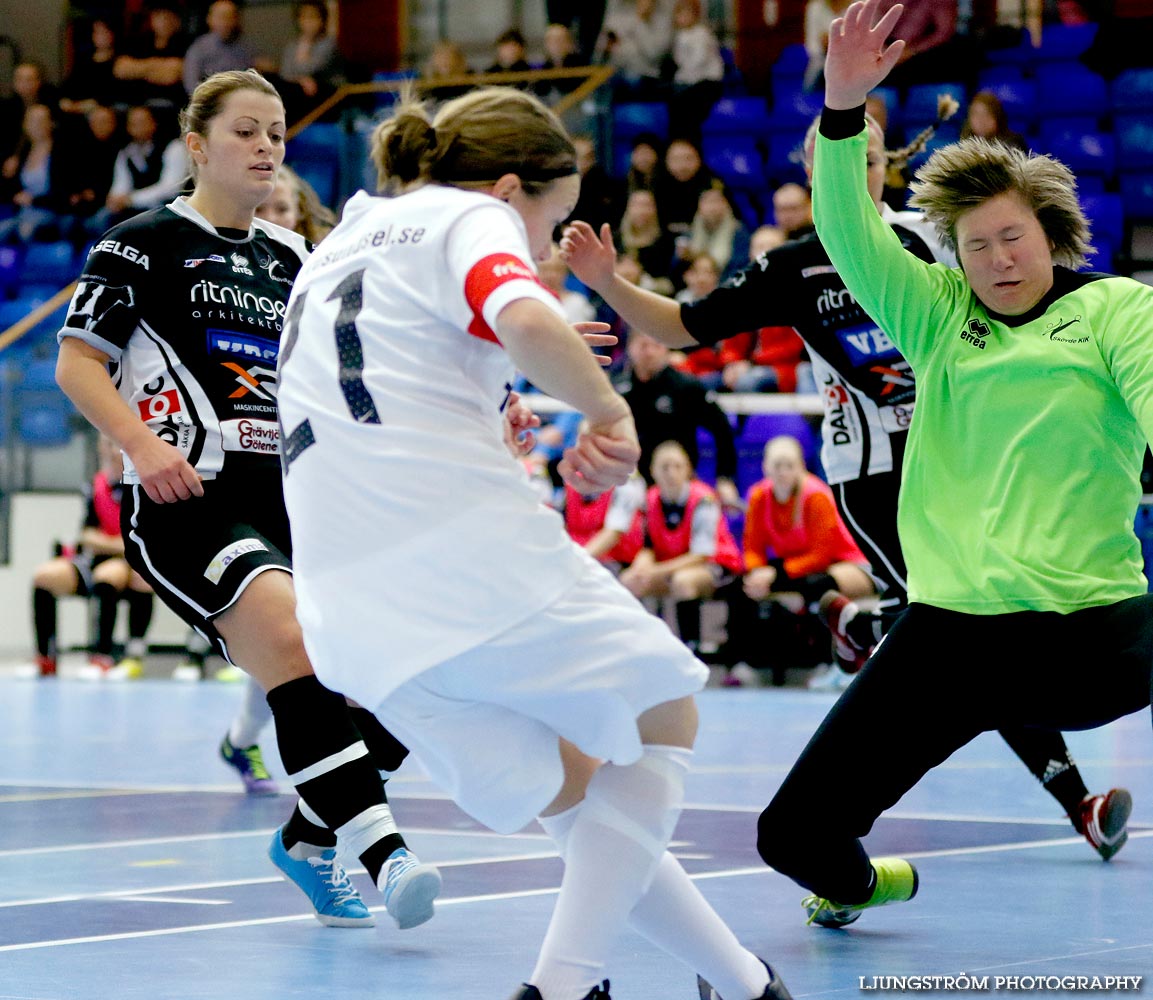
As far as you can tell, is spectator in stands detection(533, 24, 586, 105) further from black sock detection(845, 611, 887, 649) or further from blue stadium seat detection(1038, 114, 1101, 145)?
black sock detection(845, 611, 887, 649)

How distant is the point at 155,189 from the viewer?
1708 centimetres

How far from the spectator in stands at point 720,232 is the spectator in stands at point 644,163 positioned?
2.40 ft

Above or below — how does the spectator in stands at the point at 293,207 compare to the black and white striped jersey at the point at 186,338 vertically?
above

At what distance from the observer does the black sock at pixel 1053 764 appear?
207 inches

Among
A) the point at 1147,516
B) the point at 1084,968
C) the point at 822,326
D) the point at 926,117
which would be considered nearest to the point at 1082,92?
the point at 926,117

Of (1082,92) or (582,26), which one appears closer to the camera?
(1082,92)

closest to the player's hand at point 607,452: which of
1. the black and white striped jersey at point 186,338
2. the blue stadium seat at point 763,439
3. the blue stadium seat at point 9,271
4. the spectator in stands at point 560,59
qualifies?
the black and white striped jersey at point 186,338

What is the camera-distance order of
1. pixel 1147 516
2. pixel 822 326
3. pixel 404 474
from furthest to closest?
pixel 1147 516 → pixel 822 326 → pixel 404 474

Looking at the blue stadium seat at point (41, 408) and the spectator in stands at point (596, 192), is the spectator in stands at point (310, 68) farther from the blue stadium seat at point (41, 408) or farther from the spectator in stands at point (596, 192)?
the blue stadium seat at point (41, 408)

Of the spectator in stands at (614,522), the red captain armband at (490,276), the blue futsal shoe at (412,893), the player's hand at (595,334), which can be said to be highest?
the red captain armband at (490,276)

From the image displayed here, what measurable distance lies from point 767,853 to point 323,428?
4.65 ft

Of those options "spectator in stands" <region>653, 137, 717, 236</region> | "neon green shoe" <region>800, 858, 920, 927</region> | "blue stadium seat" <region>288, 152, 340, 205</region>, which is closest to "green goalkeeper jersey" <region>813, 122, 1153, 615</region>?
"neon green shoe" <region>800, 858, 920, 927</region>

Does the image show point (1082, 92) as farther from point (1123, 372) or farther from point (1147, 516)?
point (1123, 372)

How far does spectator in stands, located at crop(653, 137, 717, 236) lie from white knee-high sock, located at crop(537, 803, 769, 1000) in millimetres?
11906
